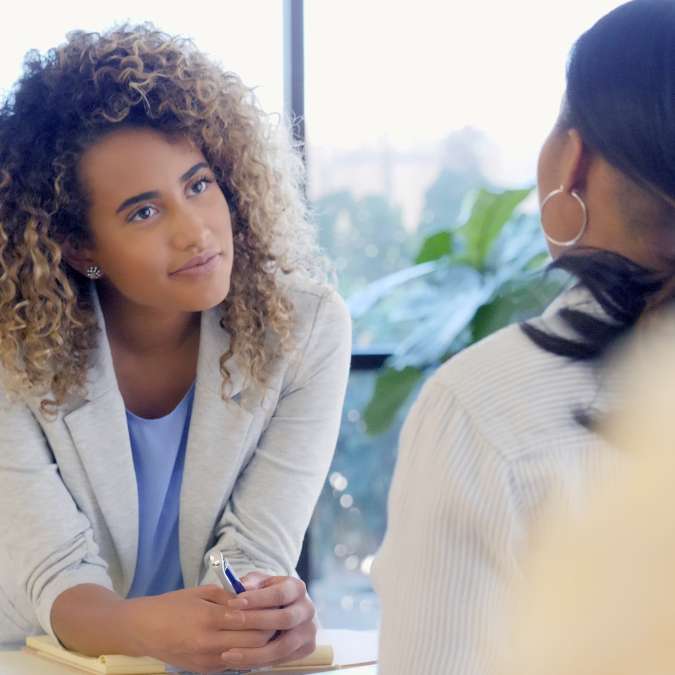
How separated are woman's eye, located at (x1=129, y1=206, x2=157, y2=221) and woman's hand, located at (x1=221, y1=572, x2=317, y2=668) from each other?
592mm

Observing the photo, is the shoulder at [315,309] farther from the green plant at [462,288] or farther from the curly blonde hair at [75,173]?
the green plant at [462,288]

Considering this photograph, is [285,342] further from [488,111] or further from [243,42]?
[488,111]

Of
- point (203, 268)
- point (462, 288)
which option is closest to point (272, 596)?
point (203, 268)

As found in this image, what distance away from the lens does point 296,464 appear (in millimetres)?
1859

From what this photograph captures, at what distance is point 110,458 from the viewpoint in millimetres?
1804

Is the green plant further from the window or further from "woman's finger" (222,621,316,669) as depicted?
"woman's finger" (222,621,316,669)

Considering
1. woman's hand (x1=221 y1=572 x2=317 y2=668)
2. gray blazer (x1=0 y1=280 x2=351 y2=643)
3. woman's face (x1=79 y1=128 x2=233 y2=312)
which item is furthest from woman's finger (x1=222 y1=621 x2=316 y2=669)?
woman's face (x1=79 y1=128 x2=233 y2=312)

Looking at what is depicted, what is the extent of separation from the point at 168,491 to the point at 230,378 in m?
0.22

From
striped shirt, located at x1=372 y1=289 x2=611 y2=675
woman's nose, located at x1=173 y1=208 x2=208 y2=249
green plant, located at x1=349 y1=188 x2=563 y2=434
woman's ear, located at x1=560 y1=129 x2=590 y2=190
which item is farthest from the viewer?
green plant, located at x1=349 y1=188 x2=563 y2=434

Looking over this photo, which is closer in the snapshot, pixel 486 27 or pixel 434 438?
pixel 434 438

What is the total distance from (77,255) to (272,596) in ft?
2.24

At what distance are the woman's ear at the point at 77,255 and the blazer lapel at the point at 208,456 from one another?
25 centimetres

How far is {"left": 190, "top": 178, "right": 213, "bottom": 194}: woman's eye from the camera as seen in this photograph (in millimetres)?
1794

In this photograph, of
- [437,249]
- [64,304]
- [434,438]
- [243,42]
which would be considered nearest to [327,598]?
[437,249]
